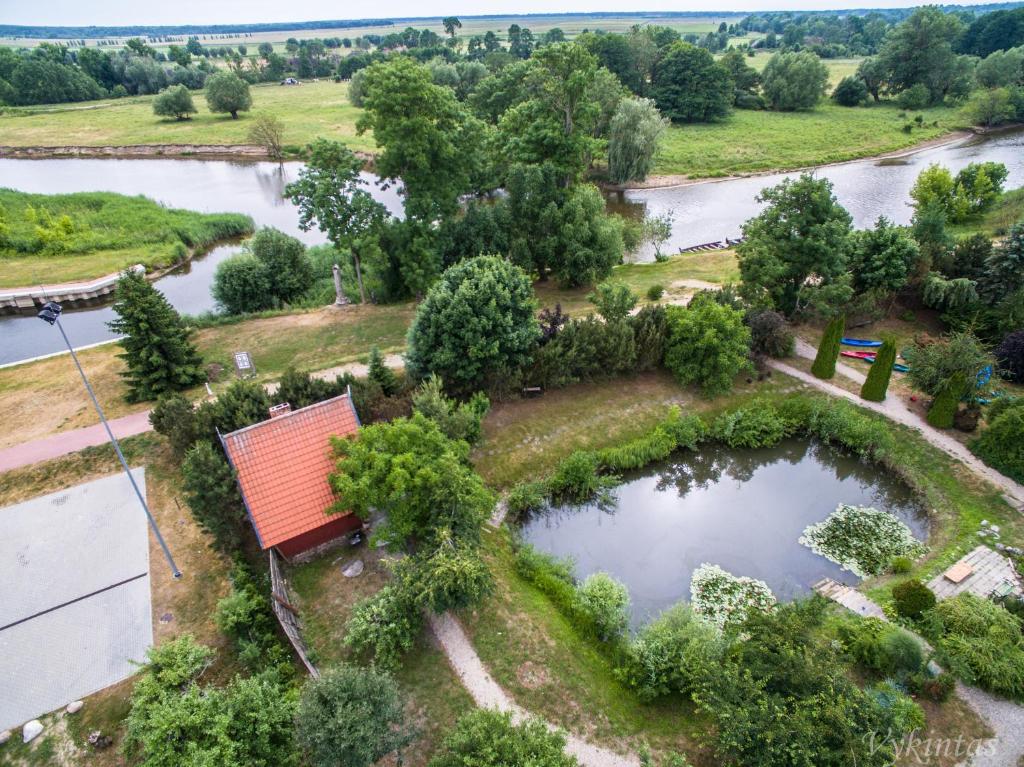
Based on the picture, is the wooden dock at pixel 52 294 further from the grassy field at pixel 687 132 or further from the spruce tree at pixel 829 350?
the spruce tree at pixel 829 350

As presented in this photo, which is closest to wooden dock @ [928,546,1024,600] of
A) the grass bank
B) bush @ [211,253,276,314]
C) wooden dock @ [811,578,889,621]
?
wooden dock @ [811,578,889,621]

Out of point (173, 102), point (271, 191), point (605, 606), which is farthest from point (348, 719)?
point (173, 102)

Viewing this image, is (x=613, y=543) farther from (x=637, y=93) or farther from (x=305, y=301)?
(x=637, y=93)

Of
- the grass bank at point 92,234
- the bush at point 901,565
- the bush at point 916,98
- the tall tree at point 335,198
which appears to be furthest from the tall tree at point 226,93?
the bush at point 916,98

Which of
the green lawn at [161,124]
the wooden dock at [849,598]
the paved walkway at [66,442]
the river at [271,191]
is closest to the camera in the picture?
the wooden dock at [849,598]

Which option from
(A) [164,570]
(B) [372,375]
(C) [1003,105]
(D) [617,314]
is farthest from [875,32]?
(A) [164,570]
